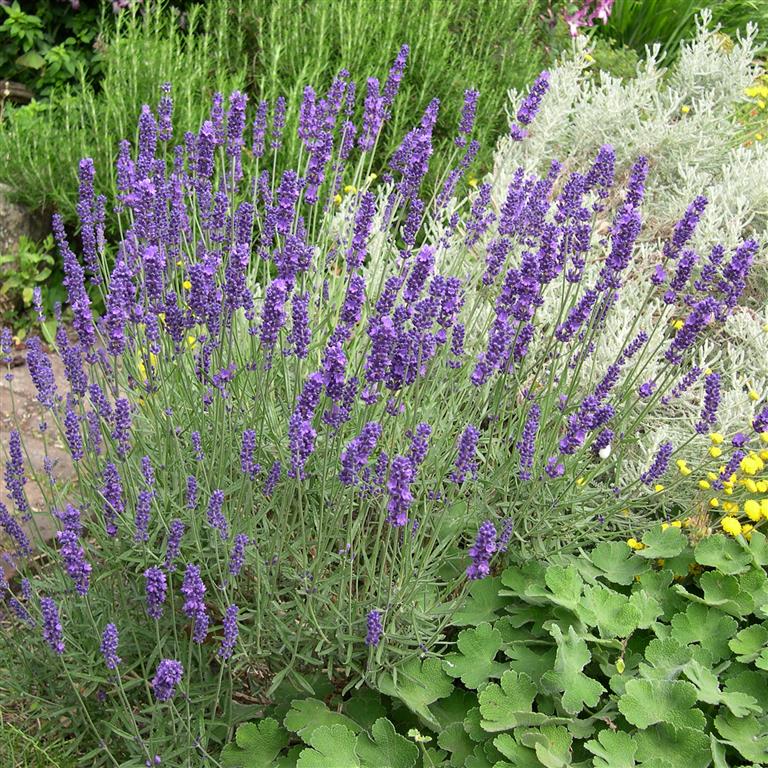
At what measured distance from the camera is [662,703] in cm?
231

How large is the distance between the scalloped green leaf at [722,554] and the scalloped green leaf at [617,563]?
167 millimetres

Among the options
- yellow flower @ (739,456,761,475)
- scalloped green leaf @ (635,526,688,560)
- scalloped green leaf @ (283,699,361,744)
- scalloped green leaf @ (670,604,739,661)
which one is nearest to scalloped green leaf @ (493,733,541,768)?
scalloped green leaf @ (283,699,361,744)

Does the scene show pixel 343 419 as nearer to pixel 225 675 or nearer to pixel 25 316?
pixel 225 675

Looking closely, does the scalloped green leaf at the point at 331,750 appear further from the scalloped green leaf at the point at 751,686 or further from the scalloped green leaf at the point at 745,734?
the scalloped green leaf at the point at 751,686

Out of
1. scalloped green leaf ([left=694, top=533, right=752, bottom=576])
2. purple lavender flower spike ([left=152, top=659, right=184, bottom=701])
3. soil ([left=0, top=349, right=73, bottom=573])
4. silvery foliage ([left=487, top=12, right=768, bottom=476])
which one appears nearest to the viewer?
purple lavender flower spike ([left=152, top=659, right=184, bottom=701])

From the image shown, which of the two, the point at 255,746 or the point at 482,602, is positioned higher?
the point at 482,602

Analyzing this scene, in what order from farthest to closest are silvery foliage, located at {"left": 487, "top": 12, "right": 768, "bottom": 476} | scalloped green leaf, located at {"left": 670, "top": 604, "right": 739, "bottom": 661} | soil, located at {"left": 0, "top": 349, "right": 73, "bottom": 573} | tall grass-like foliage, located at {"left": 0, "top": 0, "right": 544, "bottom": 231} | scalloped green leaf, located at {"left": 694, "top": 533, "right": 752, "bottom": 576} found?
tall grass-like foliage, located at {"left": 0, "top": 0, "right": 544, "bottom": 231}
soil, located at {"left": 0, "top": 349, "right": 73, "bottom": 573}
silvery foliage, located at {"left": 487, "top": 12, "right": 768, "bottom": 476}
scalloped green leaf, located at {"left": 694, "top": 533, "right": 752, "bottom": 576}
scalloped green leaf, located at {"left": 670, "top": 604, "right": 739, "bottom": 661}

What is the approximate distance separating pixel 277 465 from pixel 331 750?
0.70 m

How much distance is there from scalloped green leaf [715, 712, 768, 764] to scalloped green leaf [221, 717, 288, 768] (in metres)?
1.12

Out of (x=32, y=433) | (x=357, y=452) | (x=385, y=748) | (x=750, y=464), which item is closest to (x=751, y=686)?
(x=750, y=464)

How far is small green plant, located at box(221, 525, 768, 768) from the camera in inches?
89.0

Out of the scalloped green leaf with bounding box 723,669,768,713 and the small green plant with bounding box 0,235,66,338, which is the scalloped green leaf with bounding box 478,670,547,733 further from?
the small green plant with bounding box 0,235,66,338

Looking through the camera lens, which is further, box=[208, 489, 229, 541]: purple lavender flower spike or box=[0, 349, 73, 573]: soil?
box=[0, 349, 73, 573]: soil

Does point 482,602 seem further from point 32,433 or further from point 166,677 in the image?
point 32,433
